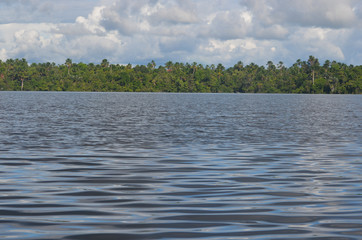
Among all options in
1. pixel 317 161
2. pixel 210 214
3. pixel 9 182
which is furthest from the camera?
pixel 317 161

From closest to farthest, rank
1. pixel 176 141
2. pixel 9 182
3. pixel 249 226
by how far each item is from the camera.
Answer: pixel 249 226, pixel 9 182, pixel 176 141

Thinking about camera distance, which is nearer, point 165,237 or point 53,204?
point 165,237

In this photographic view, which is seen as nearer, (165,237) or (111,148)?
(165,237)

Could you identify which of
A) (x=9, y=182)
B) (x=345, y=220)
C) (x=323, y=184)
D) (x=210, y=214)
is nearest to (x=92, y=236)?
(x=210, y=214)

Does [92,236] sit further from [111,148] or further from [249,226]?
[111,148]

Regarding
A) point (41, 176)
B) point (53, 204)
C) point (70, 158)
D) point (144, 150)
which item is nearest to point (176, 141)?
point (144, 150)

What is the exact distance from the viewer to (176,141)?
2859 centimetres

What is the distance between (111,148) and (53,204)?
40.6 feet

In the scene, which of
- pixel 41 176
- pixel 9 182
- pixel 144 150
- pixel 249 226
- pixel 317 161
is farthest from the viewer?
pixel 144 150

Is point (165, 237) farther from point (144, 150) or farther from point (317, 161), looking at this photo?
point (144, 150)

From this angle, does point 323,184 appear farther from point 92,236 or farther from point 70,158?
point 70,158

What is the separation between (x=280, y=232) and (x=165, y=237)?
2014mm

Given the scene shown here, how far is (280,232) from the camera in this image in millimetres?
10062

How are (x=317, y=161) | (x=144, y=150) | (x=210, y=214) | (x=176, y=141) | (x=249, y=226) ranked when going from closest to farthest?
(x=249, y=226), (x=210, y=214), (x=317, y=161), (x=144, y=150), (x=176, y=141)
